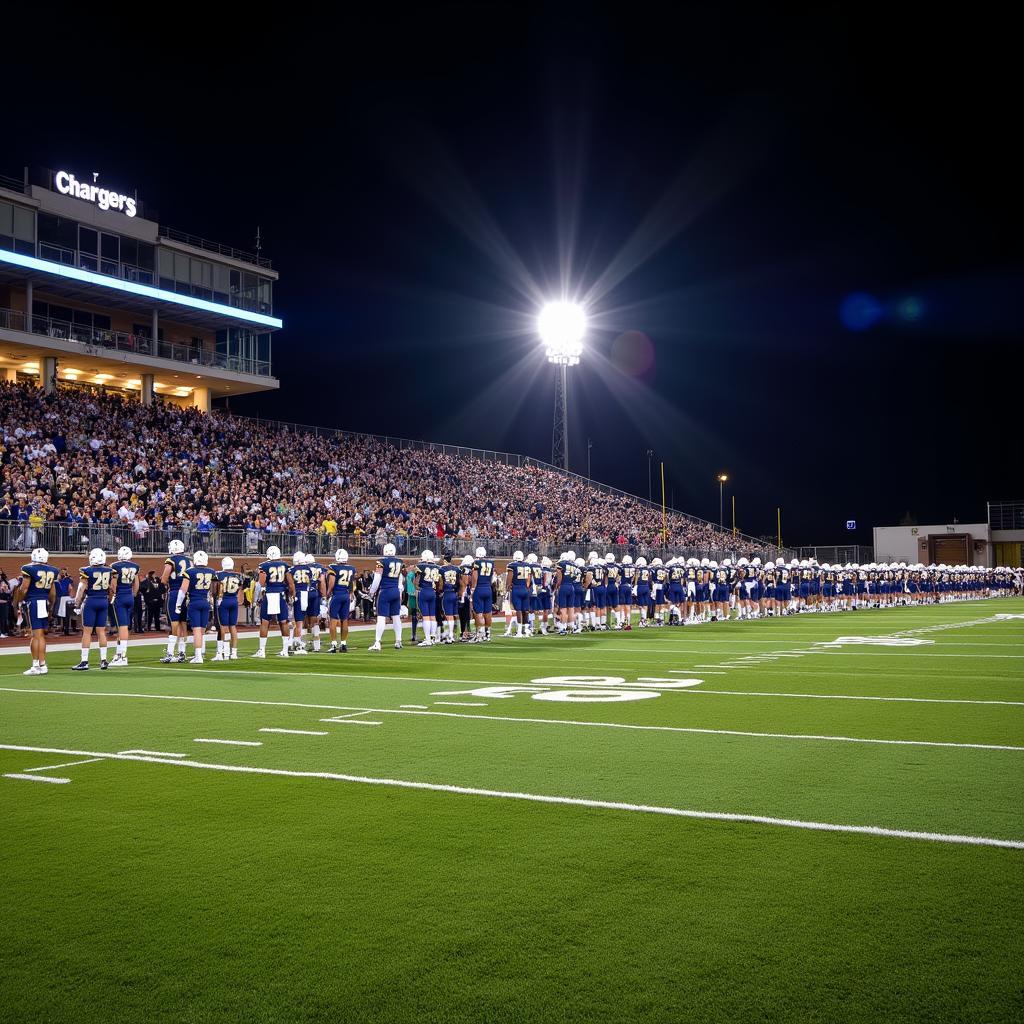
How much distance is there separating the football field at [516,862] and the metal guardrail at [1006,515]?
2453 inches

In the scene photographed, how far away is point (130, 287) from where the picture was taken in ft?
116

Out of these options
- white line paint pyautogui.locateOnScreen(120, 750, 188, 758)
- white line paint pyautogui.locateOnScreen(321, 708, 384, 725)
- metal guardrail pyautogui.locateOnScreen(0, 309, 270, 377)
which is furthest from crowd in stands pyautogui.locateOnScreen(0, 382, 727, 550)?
Result: white line paint pyautogui.locateOnScreen(120, 750, 188, 758)

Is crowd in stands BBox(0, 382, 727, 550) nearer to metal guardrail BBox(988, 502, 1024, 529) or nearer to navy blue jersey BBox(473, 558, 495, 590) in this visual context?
navy blue jersey BBox(473, 558, 495, 590)

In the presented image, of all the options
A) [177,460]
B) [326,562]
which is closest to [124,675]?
[326,562]

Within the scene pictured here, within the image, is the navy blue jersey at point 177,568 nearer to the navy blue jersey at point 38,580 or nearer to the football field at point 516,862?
the navy blue jersey at point 38,580

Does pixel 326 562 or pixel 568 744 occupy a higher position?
pixel 326 562

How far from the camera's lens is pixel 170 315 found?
126ft

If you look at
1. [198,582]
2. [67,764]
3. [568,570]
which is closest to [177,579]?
[198,582]

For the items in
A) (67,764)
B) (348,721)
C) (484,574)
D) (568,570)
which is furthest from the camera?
(568,570)

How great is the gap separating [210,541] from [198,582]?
39.8 feet

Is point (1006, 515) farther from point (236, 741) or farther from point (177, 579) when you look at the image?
point (236, 741)

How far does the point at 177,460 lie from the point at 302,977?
29.1 metres

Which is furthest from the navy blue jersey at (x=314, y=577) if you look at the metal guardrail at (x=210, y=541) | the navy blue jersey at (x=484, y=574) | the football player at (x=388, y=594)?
the metal guardrail at (x=210, y=541)

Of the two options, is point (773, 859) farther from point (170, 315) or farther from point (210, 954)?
point (170, 315)
